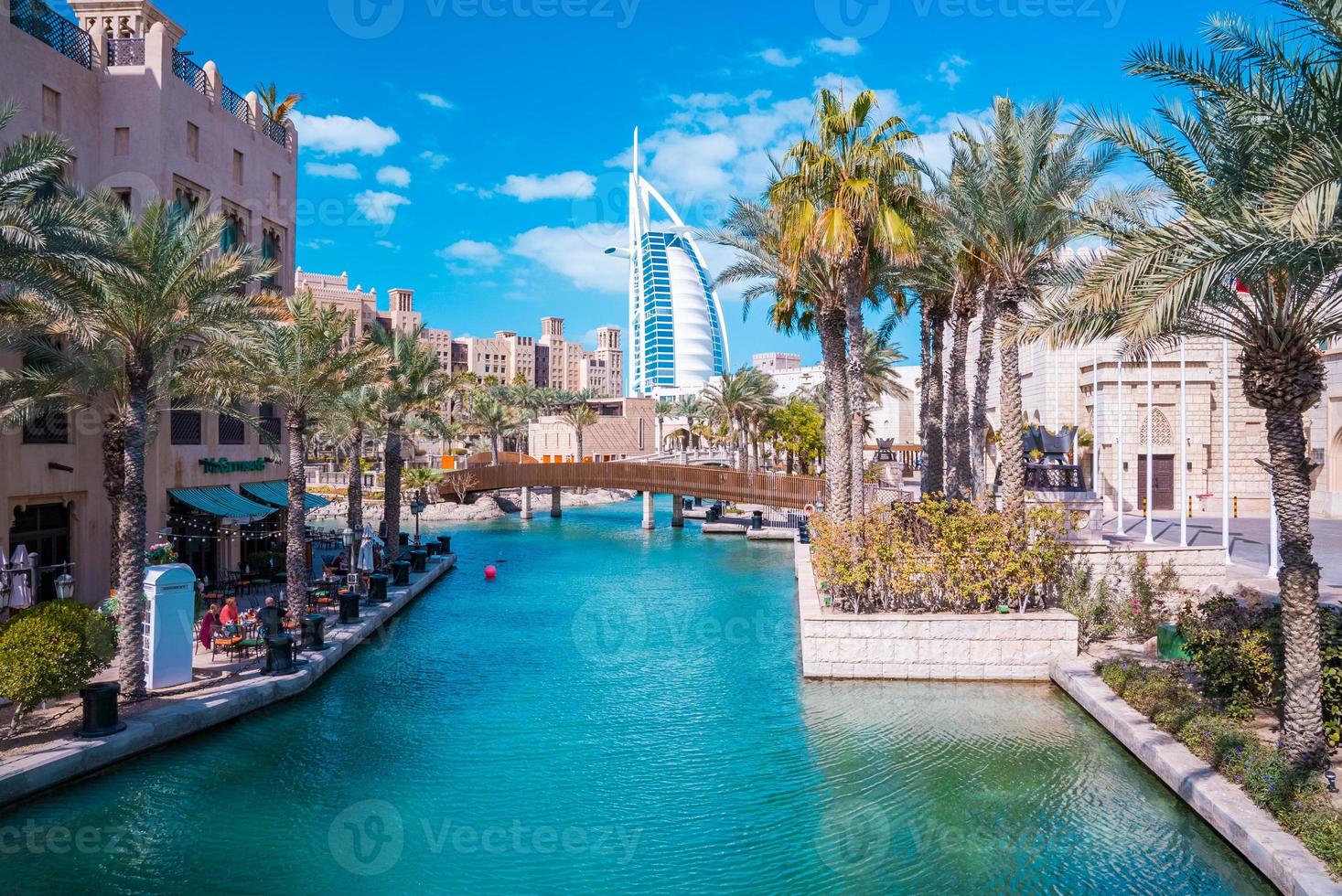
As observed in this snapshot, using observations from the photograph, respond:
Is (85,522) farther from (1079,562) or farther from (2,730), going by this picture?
(1079,562)

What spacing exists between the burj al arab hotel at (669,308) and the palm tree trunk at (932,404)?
121009 millimetres

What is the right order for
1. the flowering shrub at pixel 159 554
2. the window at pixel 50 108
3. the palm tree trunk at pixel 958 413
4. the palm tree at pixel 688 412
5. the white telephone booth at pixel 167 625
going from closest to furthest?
the white telephone booth at pixel 167 625 → the flowering shrub at pixel 159 554 → the window at pixel 50 108 → the palm tree trunk at pixel 958 413 → the palm tree at pixel 688 412

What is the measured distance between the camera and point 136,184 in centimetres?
2127

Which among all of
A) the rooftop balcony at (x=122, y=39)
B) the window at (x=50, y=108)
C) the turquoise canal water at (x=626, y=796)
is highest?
the rooftop balcony at (x=122, y=39)

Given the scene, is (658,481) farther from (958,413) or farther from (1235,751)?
(1235,751)

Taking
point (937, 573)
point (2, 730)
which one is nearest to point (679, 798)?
point (937, 573)

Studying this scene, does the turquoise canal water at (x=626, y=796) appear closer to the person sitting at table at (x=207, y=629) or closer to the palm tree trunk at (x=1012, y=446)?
the person sitting at table at (x=207, y=629)

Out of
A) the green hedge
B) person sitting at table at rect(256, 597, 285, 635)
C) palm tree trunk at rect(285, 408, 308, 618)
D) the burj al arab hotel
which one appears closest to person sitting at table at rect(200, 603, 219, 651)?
palm tree trunk at rect(285, 408, 308, 618)

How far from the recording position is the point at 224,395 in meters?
20.9

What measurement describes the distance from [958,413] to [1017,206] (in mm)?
8408

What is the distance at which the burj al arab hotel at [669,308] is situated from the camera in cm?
15200

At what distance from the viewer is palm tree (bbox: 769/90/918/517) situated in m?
19.9

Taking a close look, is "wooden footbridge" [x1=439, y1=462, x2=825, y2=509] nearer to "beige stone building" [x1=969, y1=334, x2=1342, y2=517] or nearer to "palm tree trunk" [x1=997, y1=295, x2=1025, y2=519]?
"beige stone building" [x1=969, y1=334, x2=1342, y2=517]

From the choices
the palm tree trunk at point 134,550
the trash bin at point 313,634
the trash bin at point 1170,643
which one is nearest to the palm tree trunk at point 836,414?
the trash bin at point 1170,643
